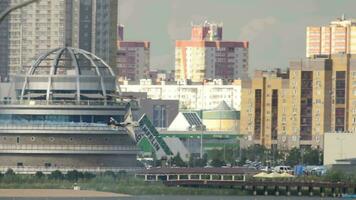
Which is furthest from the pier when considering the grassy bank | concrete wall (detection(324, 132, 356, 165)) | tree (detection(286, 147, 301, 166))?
tree (detection(286, 147, 301, 166))

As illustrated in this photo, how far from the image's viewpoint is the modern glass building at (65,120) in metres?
134

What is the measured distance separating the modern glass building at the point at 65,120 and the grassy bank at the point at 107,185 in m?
8.37

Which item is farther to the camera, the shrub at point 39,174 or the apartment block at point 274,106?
the apartment block at point 274,106

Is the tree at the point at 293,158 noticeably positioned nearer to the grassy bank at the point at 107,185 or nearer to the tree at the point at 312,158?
the tree at the point at 312,158

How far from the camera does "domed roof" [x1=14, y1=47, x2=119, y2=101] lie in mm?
135000

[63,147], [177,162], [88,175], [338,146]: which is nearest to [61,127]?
[63,147]

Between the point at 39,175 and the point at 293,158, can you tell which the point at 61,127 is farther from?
the point at 293,158

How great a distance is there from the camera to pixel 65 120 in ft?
445

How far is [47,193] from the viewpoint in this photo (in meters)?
113

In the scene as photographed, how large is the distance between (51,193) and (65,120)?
22510 mm

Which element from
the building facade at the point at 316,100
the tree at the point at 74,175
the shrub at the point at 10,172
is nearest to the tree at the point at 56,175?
the tree at the point at 74,175

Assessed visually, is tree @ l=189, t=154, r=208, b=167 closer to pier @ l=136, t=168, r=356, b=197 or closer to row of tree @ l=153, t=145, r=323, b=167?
row of tree @ l=153, t=145, r=323, b=167

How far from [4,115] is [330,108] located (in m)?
59.0

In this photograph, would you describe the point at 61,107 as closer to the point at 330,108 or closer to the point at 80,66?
the point at 80,66
